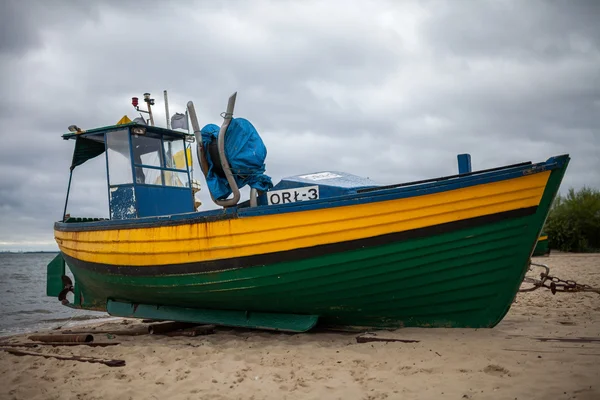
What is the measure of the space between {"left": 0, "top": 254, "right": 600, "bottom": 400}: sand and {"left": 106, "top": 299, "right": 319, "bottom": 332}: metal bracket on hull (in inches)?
8.3

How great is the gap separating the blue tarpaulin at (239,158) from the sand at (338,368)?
6.37 feet

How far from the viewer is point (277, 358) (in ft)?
16.0

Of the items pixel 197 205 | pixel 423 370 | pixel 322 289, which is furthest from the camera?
pixel 197 205

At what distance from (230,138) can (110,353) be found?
117 inches

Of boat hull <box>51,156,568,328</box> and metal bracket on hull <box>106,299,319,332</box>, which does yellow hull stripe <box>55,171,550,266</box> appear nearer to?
boat hull <box>51,156,568,328</box>

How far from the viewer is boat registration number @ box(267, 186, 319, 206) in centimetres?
555

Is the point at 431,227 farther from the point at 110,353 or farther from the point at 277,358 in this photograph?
the point at 110,353

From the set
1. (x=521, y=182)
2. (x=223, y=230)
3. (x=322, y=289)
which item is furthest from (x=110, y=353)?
(x=521, y=182)

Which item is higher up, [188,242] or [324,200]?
[324,200]

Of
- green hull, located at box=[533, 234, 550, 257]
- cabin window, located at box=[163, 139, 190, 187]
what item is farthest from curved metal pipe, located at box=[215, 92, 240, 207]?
green hull, located at box=[533, 234, 550, 257]

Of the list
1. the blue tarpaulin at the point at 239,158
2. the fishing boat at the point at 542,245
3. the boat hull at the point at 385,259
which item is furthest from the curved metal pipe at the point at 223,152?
the fishing boat at the point at 542,245

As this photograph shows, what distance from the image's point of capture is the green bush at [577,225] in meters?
23.3

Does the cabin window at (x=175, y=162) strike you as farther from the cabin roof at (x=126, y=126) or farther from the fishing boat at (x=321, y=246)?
the fishing boat at (x=321, y=246)

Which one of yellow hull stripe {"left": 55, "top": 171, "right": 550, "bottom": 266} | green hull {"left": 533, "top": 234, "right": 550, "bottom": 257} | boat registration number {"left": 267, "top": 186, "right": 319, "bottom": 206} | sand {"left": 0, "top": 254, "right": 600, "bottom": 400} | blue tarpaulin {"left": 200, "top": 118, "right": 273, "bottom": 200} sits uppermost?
blue tarpaulin {"left": 200, "top": 118, "right": 273, "bottom": 200}
